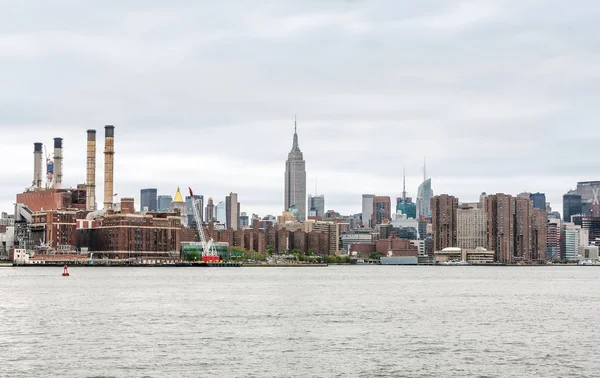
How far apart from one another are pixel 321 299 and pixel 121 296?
80.6 ft

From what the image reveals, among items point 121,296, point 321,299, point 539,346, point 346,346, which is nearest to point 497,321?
point 539,346

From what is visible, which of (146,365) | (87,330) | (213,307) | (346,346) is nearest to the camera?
(146,365)

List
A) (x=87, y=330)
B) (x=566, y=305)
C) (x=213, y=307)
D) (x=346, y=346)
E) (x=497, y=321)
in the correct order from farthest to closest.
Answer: (x=566, y=305) → (x=213, y=307) → (x=497, y=321) → (x=87, y=330) → (x=346, y=346)

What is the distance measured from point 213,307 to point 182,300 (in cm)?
1329

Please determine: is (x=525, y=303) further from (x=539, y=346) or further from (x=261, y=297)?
(x=539, y=346)

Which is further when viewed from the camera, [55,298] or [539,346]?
[55,298]

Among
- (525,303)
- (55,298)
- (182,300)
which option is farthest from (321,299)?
(55,298)

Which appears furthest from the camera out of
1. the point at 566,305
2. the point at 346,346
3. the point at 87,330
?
the point at 566,305

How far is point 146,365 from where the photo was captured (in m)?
59.6

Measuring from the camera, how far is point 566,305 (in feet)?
377

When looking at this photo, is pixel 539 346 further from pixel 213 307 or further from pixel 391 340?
pixel 213 307

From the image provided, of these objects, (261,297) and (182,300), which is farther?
(261,297)

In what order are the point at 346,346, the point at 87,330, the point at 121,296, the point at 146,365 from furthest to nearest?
the point at 121,296 < the point at 87,330 < the point at 346,346 < the point at 146,365

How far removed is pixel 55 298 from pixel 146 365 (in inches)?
2502
